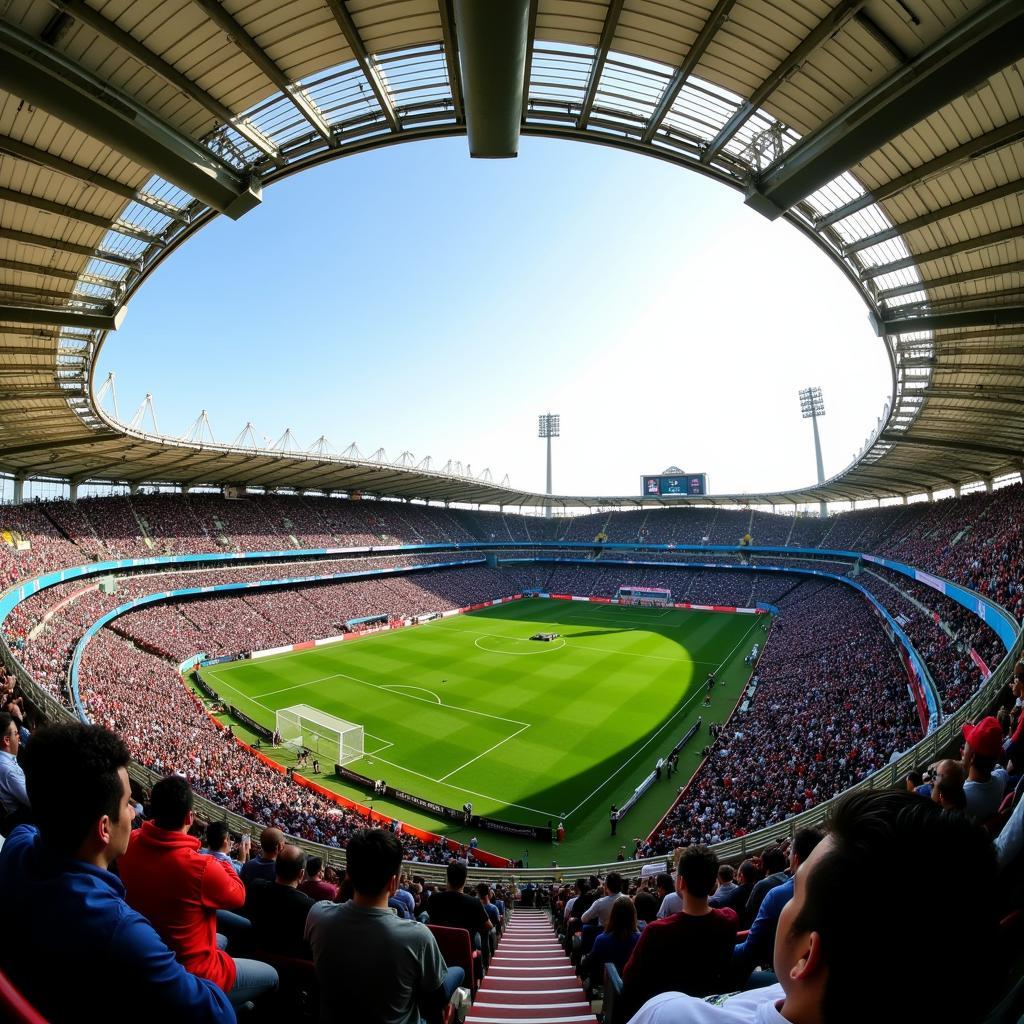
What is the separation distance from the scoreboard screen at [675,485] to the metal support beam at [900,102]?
203 ft

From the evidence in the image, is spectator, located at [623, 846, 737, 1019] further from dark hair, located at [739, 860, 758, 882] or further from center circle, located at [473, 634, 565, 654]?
center circle, located at [473, 634, 565, 654]

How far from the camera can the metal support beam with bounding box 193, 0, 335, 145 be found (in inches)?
294

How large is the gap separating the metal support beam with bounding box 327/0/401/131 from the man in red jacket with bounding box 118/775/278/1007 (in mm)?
9461

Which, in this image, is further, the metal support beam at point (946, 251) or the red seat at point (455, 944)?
the metal support beam at point (946, 251)

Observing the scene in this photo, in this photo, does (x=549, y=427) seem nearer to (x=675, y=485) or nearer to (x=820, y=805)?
(x=675, y=485)

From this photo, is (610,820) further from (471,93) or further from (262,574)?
(262,574)

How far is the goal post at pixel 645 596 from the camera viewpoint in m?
60.9

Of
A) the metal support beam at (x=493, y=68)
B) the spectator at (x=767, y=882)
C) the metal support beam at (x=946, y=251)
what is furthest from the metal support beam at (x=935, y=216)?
the spectator at (x=767, y=882)

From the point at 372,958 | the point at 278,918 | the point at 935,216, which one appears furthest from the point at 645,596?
the point at 372,958

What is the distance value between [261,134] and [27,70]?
3.17 metres

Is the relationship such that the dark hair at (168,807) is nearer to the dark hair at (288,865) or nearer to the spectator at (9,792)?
the dark hair at (288,865)

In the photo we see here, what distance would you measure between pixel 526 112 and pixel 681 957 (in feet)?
37.5

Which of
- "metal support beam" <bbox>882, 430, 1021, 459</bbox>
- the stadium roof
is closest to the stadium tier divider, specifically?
the stadium roof

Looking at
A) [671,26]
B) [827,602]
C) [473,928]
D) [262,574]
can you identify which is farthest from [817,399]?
[473,928]
